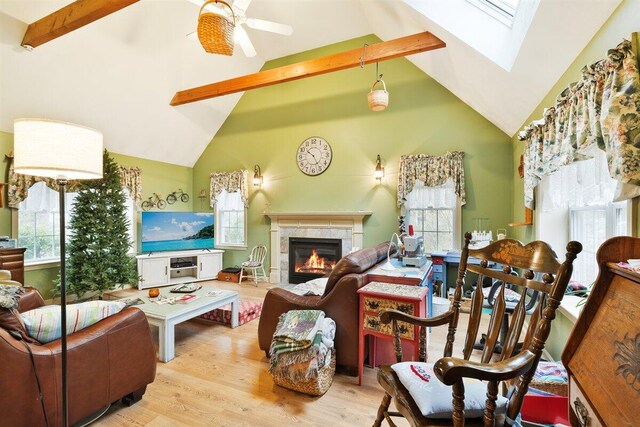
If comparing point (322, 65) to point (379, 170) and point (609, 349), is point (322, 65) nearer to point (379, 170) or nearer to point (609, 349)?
point (379, 170)

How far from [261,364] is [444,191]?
369 centimetres

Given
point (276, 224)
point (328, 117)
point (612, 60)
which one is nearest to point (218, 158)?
point (276, 224)

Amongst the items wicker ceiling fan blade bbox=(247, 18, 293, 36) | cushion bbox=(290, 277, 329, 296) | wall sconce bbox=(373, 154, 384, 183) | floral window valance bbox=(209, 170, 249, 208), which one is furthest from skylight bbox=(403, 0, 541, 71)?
floral window valance bbox=(209, 170, 249, 208)

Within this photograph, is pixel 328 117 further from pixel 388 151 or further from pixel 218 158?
pixel 218 158

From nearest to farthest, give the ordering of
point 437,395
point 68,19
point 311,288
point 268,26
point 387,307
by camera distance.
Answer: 1. point 437,395
2. point 387,307
3. point 268,26
4. point 68,19
5. point 311,288

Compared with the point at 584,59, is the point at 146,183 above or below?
below

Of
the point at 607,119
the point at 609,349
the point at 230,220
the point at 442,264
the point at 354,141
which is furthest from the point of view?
the point at 230,220

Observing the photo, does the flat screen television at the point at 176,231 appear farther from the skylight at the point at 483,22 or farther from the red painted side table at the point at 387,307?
the skylight at the point at 483,22

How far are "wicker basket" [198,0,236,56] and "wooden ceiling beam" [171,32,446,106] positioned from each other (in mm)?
2063

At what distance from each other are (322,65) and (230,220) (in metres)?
3.77

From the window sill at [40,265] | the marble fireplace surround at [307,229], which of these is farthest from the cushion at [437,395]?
the window sill at [40,265]

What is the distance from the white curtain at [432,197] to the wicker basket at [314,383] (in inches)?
128

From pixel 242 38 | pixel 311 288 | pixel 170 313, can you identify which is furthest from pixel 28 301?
pixel 242 38

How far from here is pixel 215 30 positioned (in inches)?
92.4
